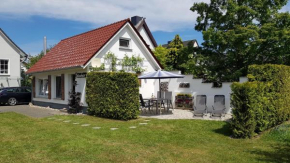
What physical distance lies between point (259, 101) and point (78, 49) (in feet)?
40.2

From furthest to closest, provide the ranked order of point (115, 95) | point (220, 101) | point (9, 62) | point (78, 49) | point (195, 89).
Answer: point (9, 62)
point (78, 49)
point (195, 89)
point (220, 101)
point (115, 95)

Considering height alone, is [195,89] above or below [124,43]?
below

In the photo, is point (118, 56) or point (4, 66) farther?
point (4, 66)

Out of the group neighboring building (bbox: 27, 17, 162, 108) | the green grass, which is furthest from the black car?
the green grass

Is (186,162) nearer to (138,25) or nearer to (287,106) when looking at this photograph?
(287,106)

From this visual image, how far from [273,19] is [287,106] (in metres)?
5.68

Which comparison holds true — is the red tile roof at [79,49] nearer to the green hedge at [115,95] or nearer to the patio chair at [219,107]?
the green hedge at [115,95]

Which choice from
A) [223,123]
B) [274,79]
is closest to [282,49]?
[274,79]

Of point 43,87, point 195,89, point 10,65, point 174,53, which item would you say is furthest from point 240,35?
point 10,65

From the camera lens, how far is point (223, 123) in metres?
10.7

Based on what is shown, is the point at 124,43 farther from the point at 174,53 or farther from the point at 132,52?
the point at 174,53

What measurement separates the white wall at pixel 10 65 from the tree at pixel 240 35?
19766 mm

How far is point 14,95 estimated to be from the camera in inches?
829

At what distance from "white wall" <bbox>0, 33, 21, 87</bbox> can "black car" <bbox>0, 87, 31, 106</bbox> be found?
5.43 meters
